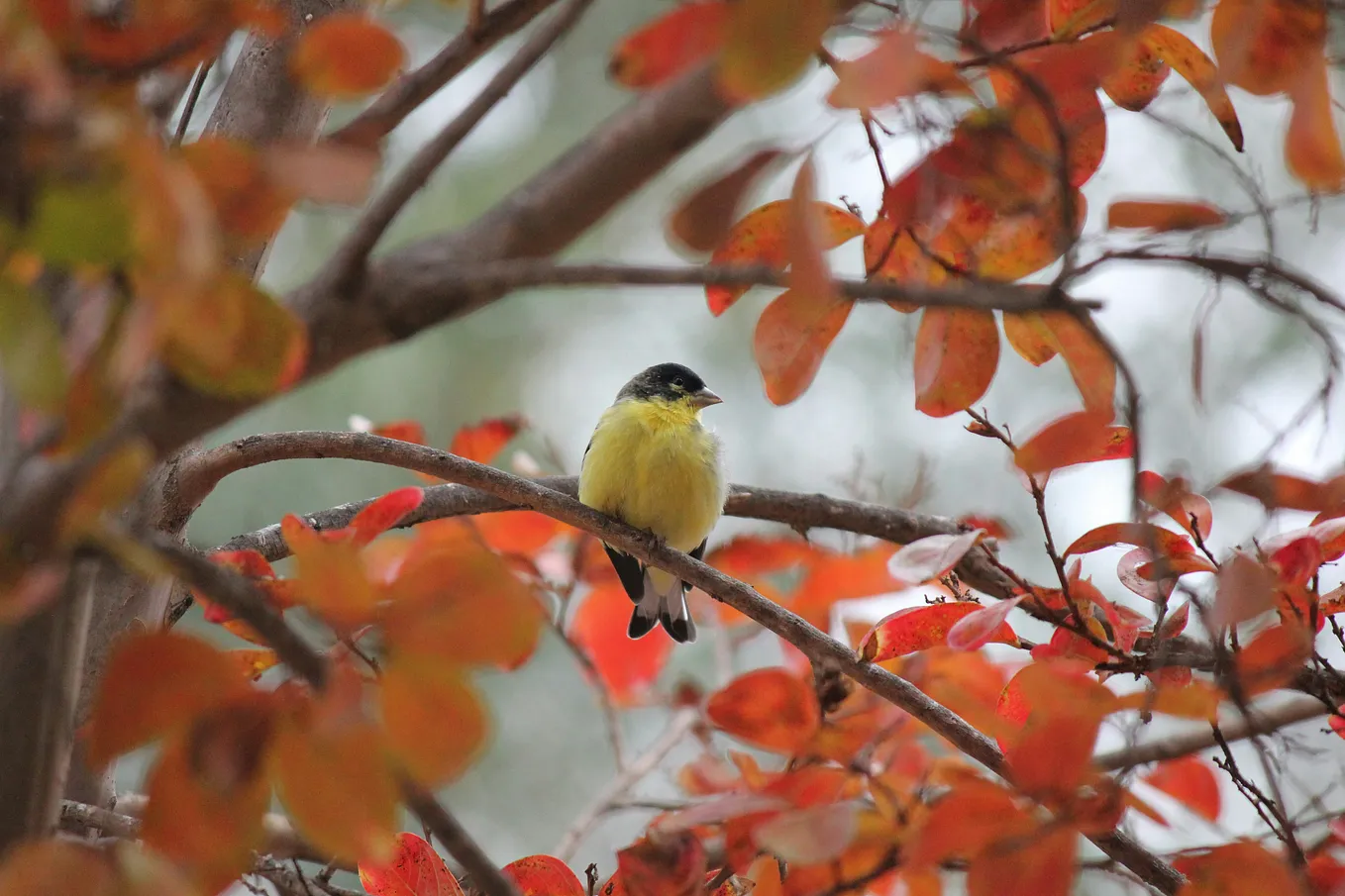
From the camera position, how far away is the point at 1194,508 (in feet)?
6.98

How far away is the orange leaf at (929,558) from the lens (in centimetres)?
188

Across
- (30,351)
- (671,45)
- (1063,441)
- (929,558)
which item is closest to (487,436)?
(929,558)

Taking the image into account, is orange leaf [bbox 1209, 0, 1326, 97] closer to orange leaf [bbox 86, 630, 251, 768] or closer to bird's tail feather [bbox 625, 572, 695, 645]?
orange leaf [bbox 86, 630, 251, 768]

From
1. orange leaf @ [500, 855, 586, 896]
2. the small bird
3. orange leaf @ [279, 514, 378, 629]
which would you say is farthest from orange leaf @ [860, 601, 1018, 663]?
the small bird

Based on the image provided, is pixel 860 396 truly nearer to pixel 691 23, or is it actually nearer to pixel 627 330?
pixel 627 330

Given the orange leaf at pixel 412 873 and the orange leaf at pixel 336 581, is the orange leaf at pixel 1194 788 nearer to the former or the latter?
the orange leaf at pixel 412 873

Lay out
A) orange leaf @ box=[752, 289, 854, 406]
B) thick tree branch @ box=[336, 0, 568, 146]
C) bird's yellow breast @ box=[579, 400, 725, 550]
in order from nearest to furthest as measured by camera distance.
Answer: thick tree branch @ box=[336, 0, 568, 146]
orange leaf @ box=[752, 289, 854, 406]
bird's yellow breast @ box=[579, 400, 725, 550]

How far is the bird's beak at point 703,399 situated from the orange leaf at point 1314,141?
368 centimetres

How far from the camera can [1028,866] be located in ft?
4.13

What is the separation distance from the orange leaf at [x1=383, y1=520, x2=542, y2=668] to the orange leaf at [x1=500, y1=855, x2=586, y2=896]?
1148mm

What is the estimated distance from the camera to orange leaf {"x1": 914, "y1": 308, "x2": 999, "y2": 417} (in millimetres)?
1851

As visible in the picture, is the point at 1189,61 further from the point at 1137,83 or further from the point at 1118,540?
the point at 1118,540

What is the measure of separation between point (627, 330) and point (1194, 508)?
8176 mm

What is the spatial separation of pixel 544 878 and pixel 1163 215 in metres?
1.49
